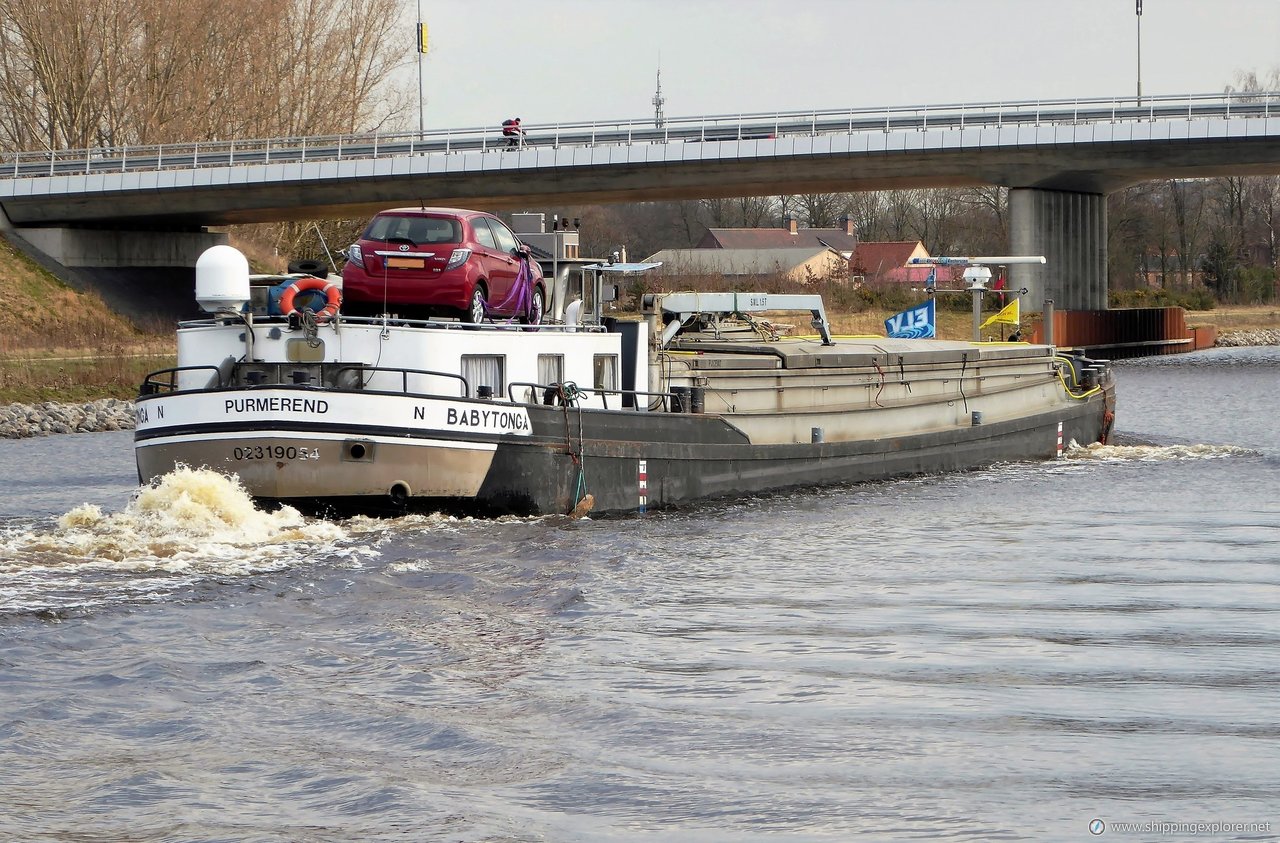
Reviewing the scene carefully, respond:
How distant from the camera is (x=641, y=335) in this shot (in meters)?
23.5

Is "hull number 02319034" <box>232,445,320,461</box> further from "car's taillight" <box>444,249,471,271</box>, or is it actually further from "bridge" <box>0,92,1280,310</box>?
"bridge" <box>0,92,1280,310</box>

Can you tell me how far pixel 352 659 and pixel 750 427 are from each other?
12.2m

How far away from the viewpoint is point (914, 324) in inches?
1369

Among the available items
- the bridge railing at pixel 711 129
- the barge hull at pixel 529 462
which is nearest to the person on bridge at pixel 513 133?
the bridge railing at pixel 711 129

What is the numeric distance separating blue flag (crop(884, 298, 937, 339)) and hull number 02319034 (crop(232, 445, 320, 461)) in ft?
60.2

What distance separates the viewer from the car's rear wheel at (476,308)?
2066 centimetres

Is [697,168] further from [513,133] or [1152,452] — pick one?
[1152,452]

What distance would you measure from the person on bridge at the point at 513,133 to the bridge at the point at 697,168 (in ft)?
1.78

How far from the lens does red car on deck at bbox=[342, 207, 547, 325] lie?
20.5 meters

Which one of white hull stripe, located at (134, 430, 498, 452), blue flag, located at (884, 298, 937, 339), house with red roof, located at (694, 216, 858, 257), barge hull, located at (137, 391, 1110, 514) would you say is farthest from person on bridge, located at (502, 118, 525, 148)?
house with red roof, located at (694, 216, 858, 257)

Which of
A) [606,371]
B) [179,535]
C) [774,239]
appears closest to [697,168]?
[606,371]

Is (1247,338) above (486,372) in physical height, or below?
above

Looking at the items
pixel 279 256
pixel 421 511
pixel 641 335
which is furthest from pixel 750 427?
pixel 279 256

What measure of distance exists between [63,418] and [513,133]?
1041 inches
